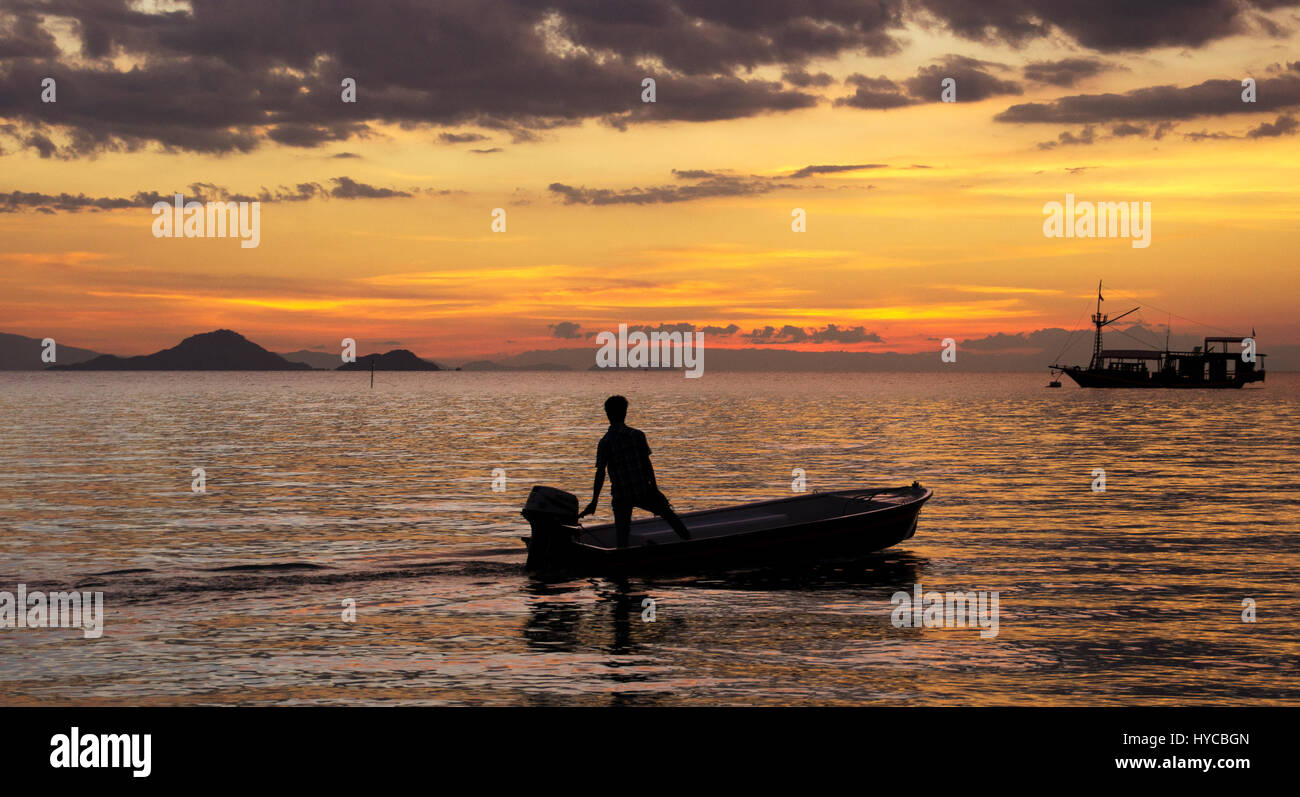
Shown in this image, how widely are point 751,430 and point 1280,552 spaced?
184 feet

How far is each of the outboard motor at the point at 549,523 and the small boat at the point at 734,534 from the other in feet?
0.06

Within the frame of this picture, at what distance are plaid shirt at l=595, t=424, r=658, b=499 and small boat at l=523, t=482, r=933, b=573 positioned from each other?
3.83 ft

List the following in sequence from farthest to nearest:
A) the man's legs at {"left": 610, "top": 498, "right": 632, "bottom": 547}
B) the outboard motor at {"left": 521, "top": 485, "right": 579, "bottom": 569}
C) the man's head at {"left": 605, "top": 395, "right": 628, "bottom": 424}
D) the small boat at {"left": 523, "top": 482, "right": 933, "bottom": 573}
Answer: the small boat at {"left": 523, "top": 482, "right": 933, "bottom": 573} → the outboard motor at {"left": 521, "top": 485, "right": 579, "bottom": 569} → the man's legs at {"left": 610, "top": 498, "right": 632, "bottom": 547} → the man's head at {"left": 605, "top": 395, "right": 628, "bottom": 424}

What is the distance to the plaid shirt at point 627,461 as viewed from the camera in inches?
768

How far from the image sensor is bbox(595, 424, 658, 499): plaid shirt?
64.0 feet

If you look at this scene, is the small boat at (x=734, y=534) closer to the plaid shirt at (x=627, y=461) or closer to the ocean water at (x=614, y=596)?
the ocean water at (x=614, y=596)

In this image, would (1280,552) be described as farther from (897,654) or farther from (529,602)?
(529,602)

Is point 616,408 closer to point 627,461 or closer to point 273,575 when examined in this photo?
point 627,461

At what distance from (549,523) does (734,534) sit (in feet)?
12.1

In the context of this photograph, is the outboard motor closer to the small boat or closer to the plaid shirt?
the small boat

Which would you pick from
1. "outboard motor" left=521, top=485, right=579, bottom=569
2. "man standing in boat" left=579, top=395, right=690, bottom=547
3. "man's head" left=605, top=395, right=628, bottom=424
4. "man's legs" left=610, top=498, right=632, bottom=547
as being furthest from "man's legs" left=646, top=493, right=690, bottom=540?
"man's head" left=605, top=395, right=628, bottom=424

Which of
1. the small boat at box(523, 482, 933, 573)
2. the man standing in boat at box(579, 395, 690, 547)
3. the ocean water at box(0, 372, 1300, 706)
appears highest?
Answer: the man standing in boat at box(579, 395, 690, 547)

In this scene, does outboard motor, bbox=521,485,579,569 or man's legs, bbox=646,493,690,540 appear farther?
outboard motor, bbox=521,485,579,569

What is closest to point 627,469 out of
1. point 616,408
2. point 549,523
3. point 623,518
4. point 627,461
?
point 627,461
